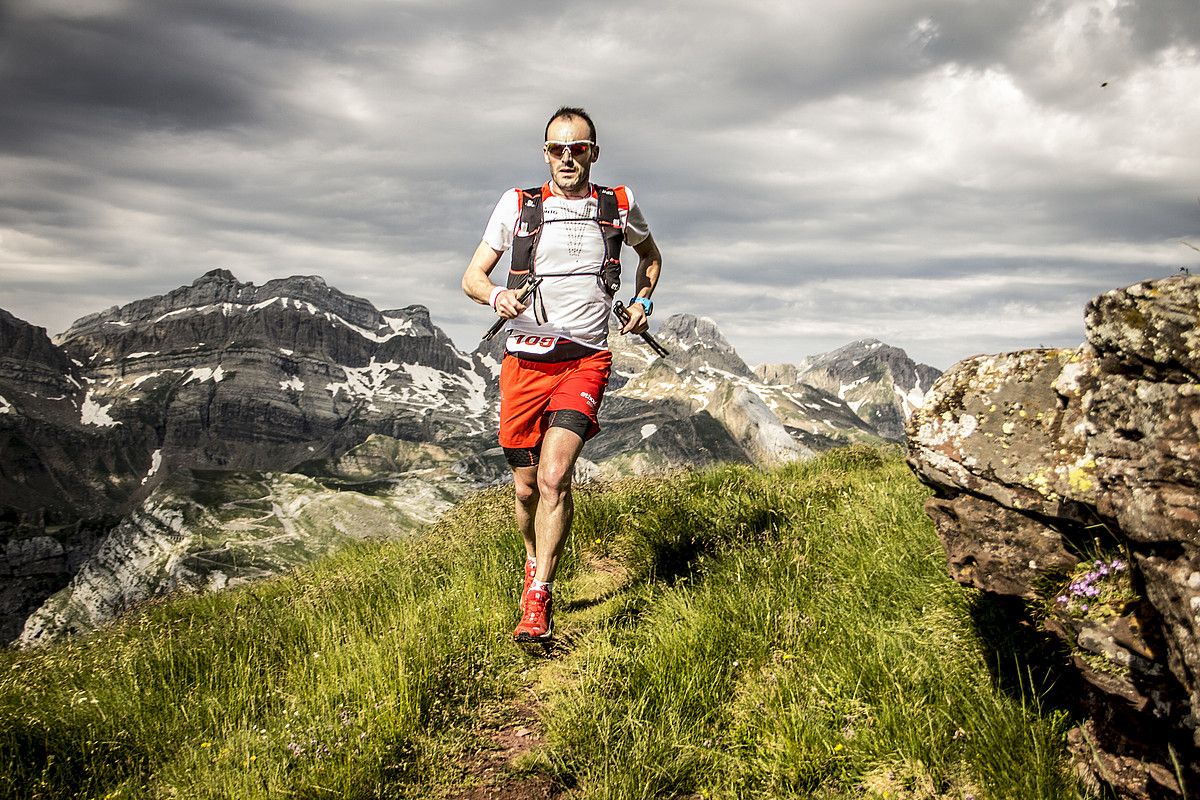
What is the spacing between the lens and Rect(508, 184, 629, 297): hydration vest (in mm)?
6250

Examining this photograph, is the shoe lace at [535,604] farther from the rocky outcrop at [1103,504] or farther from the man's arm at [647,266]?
the rocky outcrop at [1103,504]

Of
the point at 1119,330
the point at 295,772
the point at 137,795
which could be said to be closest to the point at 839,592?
the point at 1119,330

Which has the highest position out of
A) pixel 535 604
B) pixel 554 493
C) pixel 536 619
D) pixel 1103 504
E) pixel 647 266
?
pixel 647 266

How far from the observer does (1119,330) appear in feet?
9.66

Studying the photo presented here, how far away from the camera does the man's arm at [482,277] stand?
19.8 feet

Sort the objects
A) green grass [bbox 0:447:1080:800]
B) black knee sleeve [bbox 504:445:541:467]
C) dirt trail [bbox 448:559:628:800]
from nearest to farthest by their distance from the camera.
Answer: green grass [bbox 0:447:1080:800], dirt trail [bbox 448:559:628:800], black knee sleeve [bbox 504:445:541:467]

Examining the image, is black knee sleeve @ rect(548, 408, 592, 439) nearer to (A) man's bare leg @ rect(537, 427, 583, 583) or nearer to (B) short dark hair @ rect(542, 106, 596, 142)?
(A) man's bare leg @ rect(537, 427, 583, 583)

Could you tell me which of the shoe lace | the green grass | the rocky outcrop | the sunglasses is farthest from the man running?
the rocky outcrop

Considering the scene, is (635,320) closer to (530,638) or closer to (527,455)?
(527,455)

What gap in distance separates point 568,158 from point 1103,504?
15.9 feet

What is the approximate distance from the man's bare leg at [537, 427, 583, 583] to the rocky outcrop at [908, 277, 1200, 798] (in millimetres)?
Answer: 2791

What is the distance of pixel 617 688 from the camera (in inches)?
174

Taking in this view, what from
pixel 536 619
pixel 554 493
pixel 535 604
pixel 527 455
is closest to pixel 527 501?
pixel 527 455

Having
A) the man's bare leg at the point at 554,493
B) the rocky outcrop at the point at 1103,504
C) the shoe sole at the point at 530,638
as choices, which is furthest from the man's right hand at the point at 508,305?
the rocky outcrop at the point at 1103,504
